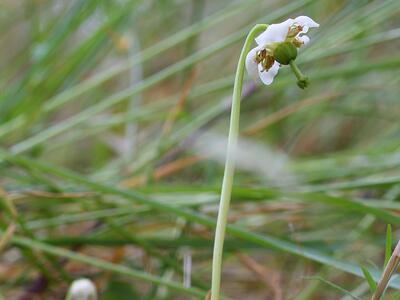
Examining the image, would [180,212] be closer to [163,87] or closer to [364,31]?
[364,31]

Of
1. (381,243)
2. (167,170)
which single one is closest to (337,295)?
(381,243)

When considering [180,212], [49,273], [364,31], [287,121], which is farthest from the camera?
[287,121]

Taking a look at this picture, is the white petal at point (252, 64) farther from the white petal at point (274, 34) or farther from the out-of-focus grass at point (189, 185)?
the out-of-focus grass at point (189, 185)

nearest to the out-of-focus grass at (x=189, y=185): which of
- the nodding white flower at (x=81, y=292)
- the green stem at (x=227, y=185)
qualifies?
the nodding white flower at (x=81, y=292)

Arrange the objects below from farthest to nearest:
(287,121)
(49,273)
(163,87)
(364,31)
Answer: (163,87) < (287,121) < (364,31) < (49,273)

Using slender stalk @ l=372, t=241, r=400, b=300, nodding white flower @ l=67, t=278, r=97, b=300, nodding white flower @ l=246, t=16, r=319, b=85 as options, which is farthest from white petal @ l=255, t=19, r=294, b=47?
nodding white flower @ l=67, t=278, r=97, b=300

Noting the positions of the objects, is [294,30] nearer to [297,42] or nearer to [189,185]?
[297,42]

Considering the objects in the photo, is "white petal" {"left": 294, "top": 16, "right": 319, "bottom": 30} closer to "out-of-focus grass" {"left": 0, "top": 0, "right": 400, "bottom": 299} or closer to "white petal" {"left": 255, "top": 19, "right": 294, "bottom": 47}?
"white petal" {"left": 255, "top": 19, "right": 294, "bottom": 47}

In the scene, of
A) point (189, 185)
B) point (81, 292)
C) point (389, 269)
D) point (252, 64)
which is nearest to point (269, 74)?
point (252, 64)
